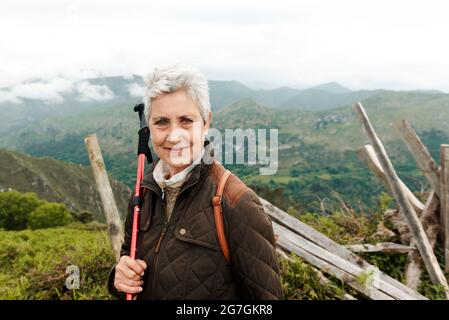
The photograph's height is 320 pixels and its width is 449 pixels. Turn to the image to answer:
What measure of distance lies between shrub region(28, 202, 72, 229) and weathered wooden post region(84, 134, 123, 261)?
1459 inches

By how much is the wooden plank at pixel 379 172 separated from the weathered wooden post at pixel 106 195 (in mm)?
4022

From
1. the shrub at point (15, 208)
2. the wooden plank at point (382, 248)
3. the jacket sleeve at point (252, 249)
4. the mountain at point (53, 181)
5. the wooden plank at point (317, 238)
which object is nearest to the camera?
the jacket sleeve at point (252, 249)

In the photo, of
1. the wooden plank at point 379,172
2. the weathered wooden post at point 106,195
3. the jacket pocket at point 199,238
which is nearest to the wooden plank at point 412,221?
the wooden plank at point 379,172

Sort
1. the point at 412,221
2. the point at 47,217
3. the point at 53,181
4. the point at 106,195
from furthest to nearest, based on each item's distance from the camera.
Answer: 1. the point at 53,181
2. the point at 47,217
3. the point at 412,221
4. the point at 106,195

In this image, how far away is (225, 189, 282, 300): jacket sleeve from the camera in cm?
187

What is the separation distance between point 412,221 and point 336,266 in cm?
140

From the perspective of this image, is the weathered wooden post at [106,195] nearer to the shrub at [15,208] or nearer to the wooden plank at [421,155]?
the wooden plank at [421,155]

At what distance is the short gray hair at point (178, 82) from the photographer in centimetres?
196

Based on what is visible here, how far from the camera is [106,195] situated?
5523 millimetres

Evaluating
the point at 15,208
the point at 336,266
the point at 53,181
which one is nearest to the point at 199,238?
the point at 336,266

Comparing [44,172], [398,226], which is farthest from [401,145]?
[398,226]

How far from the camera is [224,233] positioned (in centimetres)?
191

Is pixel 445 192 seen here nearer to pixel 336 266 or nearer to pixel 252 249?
pixel 336 266
